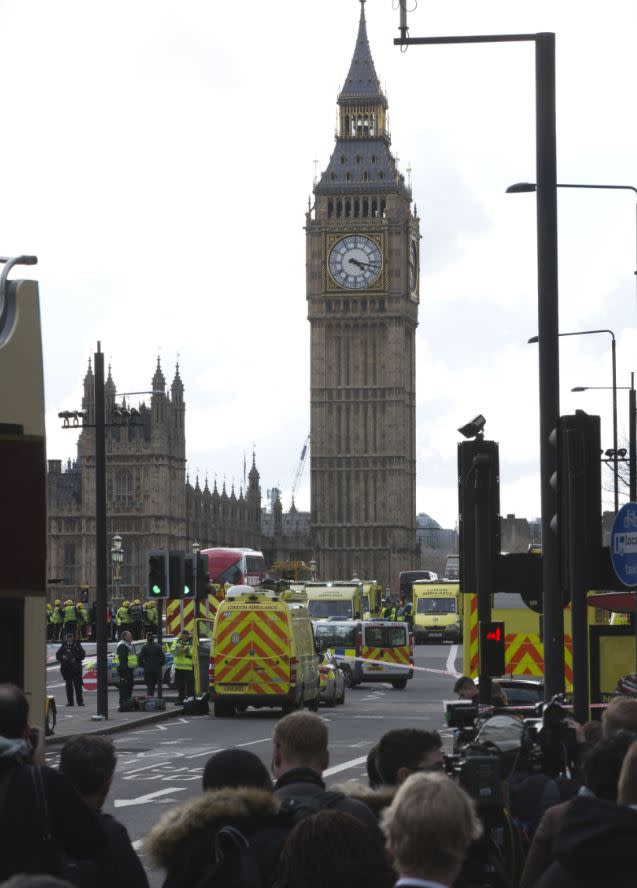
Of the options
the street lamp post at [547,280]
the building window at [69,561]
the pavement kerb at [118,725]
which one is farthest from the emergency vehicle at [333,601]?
the street lamp post at [547,280]

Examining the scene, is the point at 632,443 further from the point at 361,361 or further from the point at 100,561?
the point at 361,361

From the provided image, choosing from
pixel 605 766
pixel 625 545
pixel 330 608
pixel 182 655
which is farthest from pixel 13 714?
pixel 330 608

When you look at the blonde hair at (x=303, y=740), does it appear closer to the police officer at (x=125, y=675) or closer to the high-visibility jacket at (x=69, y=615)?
the police officer at (x=125, y=675)

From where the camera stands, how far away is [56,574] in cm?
10356

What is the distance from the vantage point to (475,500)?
15445 mm

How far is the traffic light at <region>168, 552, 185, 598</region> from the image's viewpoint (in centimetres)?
3242

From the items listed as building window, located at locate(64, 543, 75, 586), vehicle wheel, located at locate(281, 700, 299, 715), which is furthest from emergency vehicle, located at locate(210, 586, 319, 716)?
building window, located at locate(64, 543, 75, 586)

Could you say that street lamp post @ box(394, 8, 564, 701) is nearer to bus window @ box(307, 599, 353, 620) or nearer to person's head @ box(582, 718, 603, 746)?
person's head @ box(582, 718, 603, 746)

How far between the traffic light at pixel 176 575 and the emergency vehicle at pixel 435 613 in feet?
153

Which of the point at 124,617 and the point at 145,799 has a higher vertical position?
the point at 124,617

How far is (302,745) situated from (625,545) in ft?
17.8

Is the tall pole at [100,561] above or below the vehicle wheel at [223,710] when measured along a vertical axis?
above

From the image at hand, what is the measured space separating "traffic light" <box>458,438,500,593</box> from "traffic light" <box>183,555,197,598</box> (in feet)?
58.1

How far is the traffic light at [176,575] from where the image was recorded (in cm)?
3242
